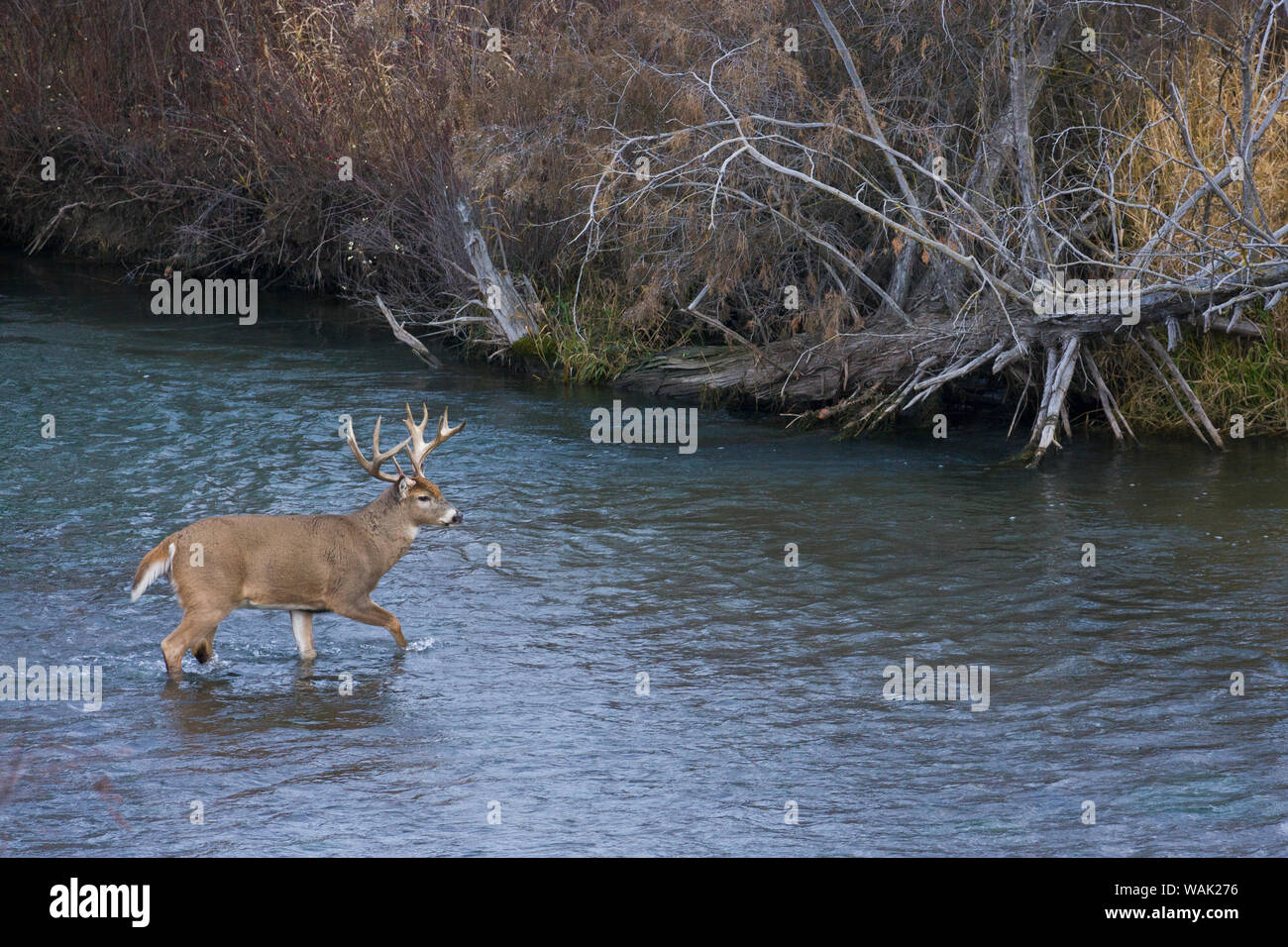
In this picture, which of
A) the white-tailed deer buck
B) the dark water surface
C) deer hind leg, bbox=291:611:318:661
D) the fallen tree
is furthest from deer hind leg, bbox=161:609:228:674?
the fallen tree

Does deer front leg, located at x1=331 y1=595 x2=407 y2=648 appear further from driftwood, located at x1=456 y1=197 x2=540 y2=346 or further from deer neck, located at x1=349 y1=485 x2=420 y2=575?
driftwood, located at x1=456 y1=197 x2=540 y2=346

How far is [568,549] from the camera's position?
1190cm

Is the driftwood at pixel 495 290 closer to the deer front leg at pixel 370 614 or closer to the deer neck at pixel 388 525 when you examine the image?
the deer neck at pixel 388 525

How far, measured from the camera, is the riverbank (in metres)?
14.4

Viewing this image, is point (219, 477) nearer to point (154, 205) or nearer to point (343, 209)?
point (343, 209)
